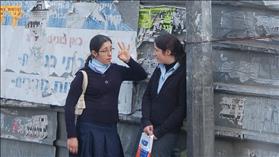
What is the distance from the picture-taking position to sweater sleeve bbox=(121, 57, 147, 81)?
5.48 meters

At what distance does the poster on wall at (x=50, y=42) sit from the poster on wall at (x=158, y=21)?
0.11 m

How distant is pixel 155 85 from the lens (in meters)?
5.30

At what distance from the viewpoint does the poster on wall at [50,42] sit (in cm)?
594

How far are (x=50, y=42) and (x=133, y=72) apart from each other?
1.19 metres

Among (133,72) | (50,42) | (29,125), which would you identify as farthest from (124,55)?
(29,125)

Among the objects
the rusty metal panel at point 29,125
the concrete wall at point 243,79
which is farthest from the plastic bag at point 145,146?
the rusty metal panel at point 29,125

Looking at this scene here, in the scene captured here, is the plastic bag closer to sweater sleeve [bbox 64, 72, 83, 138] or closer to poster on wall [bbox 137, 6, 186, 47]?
sweater sleeve [bbox 64, 72, 83, 138]

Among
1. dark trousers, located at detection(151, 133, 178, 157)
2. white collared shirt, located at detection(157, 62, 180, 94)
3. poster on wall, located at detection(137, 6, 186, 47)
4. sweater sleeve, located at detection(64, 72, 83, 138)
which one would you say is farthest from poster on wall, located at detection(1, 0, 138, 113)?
dark trousers, located at detection(151, 133, 178, 157)

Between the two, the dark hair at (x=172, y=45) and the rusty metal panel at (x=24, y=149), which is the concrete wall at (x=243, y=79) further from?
the rusty metal panel at (x=24, y=149)

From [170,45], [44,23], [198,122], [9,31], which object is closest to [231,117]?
[198,122]

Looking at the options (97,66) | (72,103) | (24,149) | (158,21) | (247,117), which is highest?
(158,21)

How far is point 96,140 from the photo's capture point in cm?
532

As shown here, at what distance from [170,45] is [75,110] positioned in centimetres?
97

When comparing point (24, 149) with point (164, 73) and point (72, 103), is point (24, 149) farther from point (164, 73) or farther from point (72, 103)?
point (164, 73)
